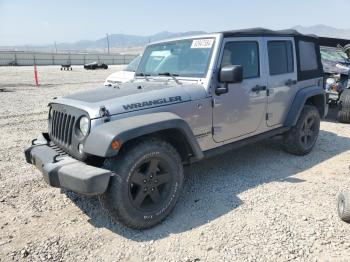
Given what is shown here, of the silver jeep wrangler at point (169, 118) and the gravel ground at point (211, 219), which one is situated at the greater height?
the silver jeep wrangler at point (169, 118)

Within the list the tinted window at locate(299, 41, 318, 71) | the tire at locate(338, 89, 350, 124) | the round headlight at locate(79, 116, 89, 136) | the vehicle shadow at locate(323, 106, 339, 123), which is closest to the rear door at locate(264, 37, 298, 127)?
the tinted window at locate(299, 41, 318, 71)

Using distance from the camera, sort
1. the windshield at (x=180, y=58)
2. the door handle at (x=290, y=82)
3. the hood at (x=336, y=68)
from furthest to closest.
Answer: the hood at (x=336, y=68) < the door handle at (x=290, y=82) < the windshield at (x=180, y=58)

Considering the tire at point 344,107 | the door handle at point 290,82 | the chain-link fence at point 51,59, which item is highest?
the chain-link fence at point 51,59

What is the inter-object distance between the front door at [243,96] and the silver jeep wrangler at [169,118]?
13mm

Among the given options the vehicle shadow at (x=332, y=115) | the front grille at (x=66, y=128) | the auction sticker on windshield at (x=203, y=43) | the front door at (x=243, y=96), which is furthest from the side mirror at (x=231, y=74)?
the vehicle shadow at (x=332, y=115)

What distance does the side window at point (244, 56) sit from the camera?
425 centimetres

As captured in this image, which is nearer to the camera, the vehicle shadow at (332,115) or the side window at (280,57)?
the side window at (280,57)

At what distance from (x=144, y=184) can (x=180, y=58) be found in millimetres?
1804

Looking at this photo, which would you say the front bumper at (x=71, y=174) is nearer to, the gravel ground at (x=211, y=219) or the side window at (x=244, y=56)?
the gravel ground at (x=211, y=219)

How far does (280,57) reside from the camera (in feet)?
16.9

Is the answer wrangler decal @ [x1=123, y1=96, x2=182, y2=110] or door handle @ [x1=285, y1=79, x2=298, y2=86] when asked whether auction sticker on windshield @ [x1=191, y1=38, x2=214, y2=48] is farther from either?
door handle @ [x1=285, y1=79, x2=298, y2=86]

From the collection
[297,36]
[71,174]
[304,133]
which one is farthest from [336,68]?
[71,174]

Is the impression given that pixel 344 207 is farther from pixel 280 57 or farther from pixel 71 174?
pixel 71 174

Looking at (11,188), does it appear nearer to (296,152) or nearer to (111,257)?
(111,257)
